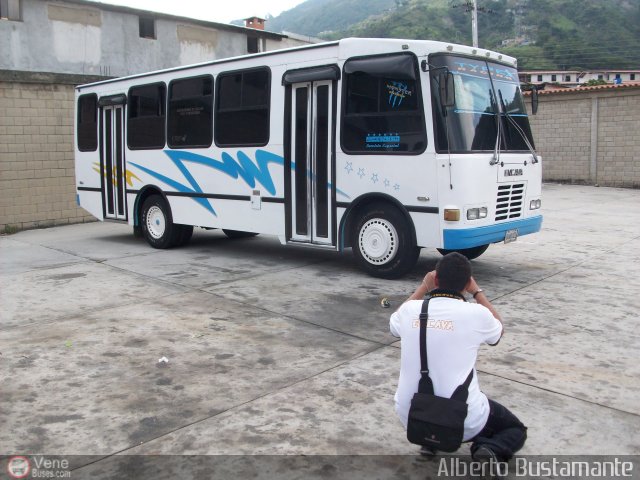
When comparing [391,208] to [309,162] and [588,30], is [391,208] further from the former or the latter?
[588,30]

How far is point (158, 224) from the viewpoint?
1085cm

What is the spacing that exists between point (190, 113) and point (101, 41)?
20249mm

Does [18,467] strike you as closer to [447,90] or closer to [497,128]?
[447,90]

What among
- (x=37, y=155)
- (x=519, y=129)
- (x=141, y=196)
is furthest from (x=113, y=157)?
(x=519, y=129)

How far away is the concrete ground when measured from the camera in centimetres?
382

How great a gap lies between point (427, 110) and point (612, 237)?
5859 millimetres

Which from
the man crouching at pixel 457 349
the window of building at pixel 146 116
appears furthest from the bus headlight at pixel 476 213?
the window of building at pixel 146 116

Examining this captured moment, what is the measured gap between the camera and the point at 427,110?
23.8 ft

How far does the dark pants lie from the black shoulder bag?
0.23 m

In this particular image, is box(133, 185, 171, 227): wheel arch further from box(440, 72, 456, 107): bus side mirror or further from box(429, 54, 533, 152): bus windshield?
box(440, 72, 456, 107): bus side mirror

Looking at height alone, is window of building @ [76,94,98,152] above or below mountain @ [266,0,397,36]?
below

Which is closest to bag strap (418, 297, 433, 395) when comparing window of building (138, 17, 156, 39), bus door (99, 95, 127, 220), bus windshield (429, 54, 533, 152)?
bus windshield (429, 54, 533, 152)

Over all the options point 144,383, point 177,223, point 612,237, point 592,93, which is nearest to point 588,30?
point 592,93

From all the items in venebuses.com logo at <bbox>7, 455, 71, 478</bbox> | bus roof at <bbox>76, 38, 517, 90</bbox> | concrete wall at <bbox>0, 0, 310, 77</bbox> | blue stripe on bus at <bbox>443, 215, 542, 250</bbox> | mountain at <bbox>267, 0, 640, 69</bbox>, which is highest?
mountain at <bbox>267, 0, 640, 69</bbox>
